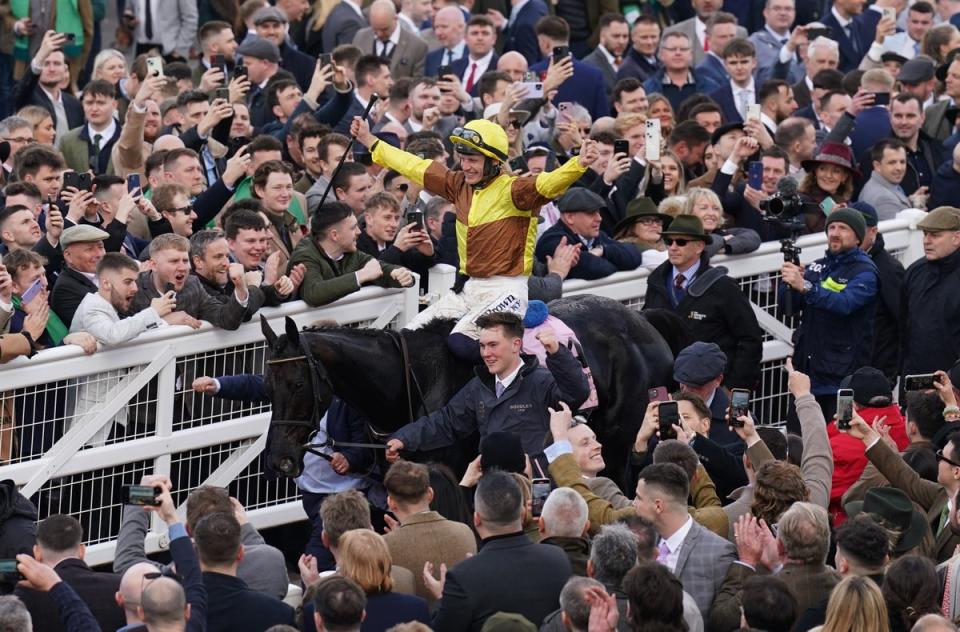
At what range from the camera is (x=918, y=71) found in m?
19.3

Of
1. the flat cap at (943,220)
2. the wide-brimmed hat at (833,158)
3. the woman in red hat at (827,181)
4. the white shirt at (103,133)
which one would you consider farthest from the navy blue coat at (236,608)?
the white shirt at (103,133)

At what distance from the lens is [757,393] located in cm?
1501

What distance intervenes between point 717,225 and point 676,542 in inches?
224

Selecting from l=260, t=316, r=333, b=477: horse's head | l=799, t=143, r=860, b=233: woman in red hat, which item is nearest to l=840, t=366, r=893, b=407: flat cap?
l=260, t=316, r=333, b=477: horse's head

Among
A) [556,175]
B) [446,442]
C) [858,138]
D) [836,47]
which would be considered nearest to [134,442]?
[446,442]

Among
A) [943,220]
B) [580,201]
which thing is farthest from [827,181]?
[580,201]

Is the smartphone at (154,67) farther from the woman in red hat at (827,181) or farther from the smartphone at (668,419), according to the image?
the smartphone at (668,419)

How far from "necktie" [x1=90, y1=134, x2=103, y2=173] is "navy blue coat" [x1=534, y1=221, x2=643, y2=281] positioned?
4.12 m

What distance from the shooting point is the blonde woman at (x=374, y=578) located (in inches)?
346

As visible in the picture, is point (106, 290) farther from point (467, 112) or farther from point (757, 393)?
point (467, 112)

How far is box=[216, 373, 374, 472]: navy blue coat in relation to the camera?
1216 centimetres

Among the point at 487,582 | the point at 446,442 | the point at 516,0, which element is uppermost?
the point at 487,582

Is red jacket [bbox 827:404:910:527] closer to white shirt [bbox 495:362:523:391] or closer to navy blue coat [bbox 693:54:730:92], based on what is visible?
white shirt [bbox 495:362:523:391]

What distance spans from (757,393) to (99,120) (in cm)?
559
